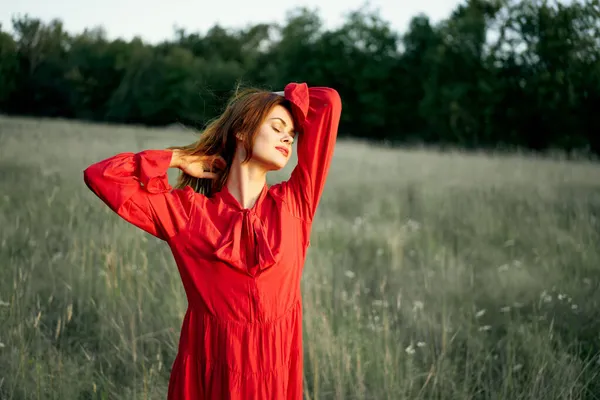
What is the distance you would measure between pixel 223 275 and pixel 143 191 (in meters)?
0.31

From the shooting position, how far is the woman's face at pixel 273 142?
1625mm

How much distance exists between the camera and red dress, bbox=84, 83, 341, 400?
1.52 m

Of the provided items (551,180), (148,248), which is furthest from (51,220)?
(551,180)

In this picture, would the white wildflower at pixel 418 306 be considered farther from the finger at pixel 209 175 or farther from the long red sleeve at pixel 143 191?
the long red sleeve at pixel 143 191

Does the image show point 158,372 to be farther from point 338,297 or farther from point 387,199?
point 387,199

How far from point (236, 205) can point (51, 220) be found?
3.10m

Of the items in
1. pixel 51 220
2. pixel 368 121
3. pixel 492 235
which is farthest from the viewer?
pixel 368 121

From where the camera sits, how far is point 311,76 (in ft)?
121

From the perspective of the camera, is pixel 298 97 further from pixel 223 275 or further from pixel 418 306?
pixel 418 306

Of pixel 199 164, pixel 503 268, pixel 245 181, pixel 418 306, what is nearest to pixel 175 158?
pixel 199 164

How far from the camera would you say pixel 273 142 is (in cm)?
163

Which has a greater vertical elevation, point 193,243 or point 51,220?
point 193,243

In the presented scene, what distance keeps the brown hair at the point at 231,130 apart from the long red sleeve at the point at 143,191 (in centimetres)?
16

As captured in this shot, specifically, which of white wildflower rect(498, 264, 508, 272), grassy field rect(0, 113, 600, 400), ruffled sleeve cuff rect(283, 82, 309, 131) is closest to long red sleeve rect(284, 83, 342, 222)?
ruffled sleeve cuff rect(283, 82, 309, 131)
